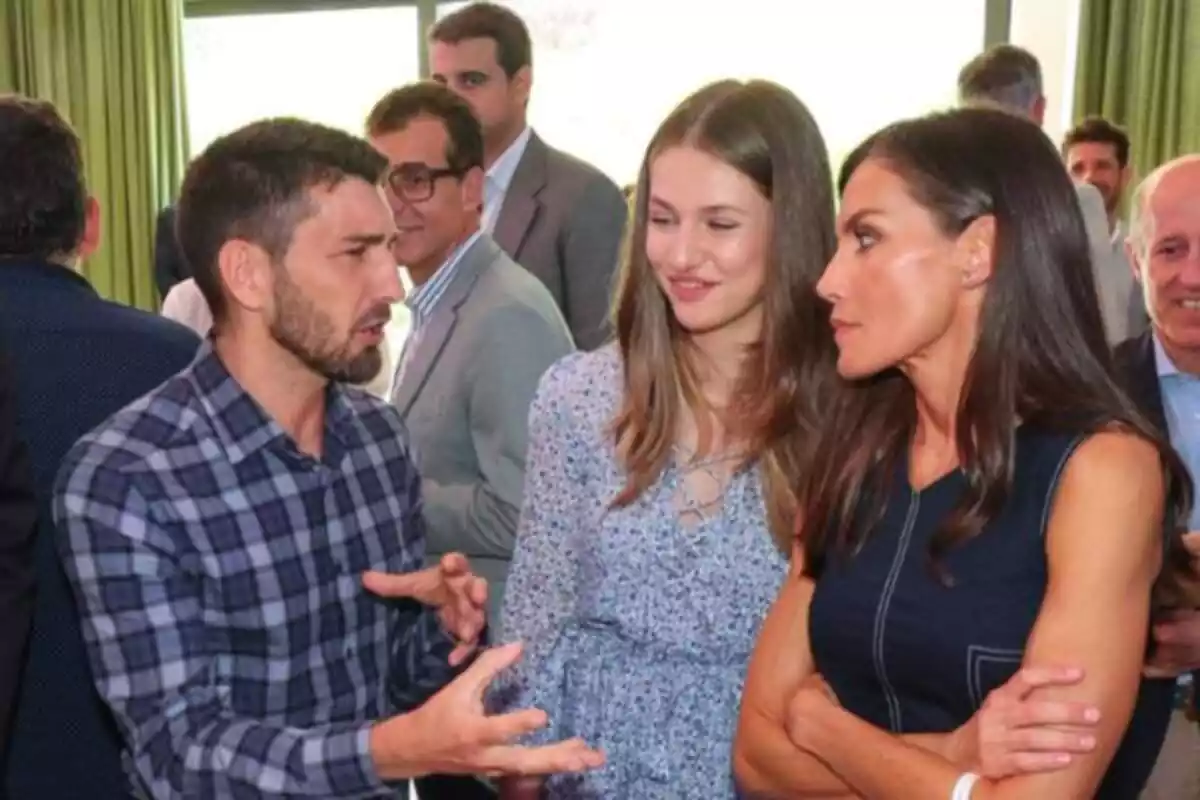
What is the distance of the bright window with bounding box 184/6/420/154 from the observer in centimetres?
630

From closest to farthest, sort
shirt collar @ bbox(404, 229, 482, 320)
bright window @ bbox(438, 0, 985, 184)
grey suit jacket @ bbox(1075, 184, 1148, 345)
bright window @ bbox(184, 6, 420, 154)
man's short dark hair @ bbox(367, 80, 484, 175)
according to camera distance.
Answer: shirt collar @ bbox(404, 229, 482, 320) → man's short dark hair @ bbox(367, 80, 484, 175) → grey suit jacket @ bbox(1075, 184, 1148, 345) → bright window @ bbox(438, 0, 985, 184) → bright window @ bbox(184, 6, 420, 154)

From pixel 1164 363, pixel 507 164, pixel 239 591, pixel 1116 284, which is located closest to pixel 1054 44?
pixel 1116 284

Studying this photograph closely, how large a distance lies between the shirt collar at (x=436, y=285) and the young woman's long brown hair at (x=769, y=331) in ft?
2.82

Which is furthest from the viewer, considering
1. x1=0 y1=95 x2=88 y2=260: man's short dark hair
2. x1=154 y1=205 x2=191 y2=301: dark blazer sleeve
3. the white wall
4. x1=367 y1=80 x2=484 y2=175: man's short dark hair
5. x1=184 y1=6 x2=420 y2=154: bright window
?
x1=184 y1=6 x2=420 y2=154: bright window

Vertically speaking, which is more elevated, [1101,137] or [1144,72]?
[1144,72]

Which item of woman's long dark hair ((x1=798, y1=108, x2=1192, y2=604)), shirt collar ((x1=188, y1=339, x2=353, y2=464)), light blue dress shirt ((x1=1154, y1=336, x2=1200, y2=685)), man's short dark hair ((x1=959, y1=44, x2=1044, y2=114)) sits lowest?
light blue dress shirt ((x1=1154, y1=336, x2=1200, y2=685))

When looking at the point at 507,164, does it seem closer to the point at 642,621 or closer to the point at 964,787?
the point at 642,621

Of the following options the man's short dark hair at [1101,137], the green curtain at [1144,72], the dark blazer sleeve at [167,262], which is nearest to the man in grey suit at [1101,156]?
the man's short dark hair at [1101,137]

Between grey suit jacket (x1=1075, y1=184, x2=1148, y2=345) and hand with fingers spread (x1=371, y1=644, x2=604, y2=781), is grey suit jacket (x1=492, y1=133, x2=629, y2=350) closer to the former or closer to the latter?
grey suit jacket (x1=1075, y1=184, x2=1148, y2=345)

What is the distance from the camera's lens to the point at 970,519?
1.43 m

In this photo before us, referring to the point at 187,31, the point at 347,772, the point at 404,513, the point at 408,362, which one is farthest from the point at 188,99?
the point at 347,772

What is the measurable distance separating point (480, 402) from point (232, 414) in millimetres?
837

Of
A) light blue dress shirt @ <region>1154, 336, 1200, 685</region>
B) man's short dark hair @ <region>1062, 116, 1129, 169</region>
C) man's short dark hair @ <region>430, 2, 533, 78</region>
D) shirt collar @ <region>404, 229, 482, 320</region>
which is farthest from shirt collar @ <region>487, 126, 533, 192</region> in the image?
man's short dark hair @ <region>1062, 116, 1129, 169</region>

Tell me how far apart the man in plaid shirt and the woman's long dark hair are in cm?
55
